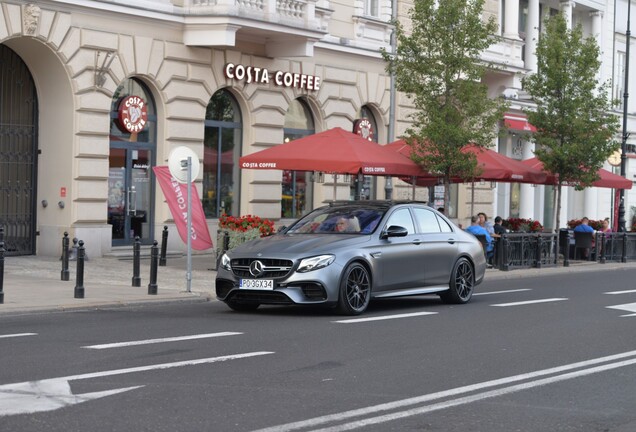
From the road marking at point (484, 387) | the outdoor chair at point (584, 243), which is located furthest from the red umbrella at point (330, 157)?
the road marking at point (484, 387)

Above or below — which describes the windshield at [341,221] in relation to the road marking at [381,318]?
above

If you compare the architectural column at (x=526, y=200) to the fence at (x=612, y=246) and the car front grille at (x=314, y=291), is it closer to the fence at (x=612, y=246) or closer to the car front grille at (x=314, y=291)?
the fence at (x=612, y=246)

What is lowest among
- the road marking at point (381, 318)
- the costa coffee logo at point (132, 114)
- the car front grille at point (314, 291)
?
the road marking at point (381, 318)

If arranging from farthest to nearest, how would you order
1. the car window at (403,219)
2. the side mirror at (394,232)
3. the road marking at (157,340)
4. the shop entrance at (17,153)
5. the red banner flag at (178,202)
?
1. the shop entrance at (17,153)
2. the red banner flag at (178,202)
3. the car window at (403,219)
4. the side mirror at (394,232)
5. the road marking at (157,340)

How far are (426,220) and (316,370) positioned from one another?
25.4ft

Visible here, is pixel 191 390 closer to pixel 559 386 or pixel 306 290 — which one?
pixel 559 386

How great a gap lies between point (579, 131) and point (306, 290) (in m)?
19.3

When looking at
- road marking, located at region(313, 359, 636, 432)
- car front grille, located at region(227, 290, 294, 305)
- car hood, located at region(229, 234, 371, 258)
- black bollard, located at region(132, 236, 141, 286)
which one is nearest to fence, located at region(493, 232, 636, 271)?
black bollard, located at region(132, 236, 141, 286)

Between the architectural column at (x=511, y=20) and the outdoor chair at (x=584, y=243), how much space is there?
8637 millimetres

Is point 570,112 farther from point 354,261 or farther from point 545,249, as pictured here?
point 354,261

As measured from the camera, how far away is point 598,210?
5009 centimetres

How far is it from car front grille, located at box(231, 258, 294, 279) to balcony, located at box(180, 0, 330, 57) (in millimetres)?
12789

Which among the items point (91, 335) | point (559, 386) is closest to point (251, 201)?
point (91, 335)

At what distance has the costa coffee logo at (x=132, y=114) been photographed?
2688 cm
